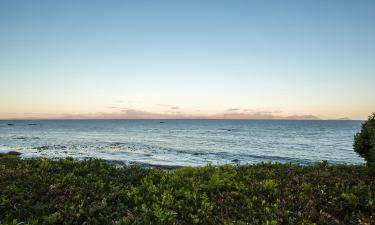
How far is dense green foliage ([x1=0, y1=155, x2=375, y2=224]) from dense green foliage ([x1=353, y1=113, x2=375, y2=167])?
105 cm

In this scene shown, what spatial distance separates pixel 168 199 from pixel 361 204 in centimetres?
585

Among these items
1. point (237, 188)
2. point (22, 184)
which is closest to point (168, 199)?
point (237, 188)

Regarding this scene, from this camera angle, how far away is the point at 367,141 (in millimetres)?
14328

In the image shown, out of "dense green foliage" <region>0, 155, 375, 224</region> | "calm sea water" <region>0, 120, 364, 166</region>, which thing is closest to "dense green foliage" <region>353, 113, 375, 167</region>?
"dense green foliage" <region>0, 155, 375, 224</region>

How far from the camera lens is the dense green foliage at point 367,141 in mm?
13712

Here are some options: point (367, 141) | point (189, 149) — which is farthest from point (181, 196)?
point (189, 149)

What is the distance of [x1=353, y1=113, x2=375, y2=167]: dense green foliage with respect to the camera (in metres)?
13.7

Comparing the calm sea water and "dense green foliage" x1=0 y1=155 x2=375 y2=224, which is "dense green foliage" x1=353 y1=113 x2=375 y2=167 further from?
the calm sea water

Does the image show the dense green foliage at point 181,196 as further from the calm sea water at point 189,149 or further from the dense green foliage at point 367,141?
the calm sea water at point 189,149

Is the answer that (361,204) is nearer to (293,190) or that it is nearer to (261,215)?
(293,190)

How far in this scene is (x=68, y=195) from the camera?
10.1 m

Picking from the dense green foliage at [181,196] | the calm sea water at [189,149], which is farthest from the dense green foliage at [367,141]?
the calm sea water at [189,149]

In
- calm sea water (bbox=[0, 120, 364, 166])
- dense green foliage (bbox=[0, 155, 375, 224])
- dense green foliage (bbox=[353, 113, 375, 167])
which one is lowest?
calm sea water (bbox=[0, 120, 364, 166])

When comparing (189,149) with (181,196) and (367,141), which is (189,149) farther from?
(181,196)
